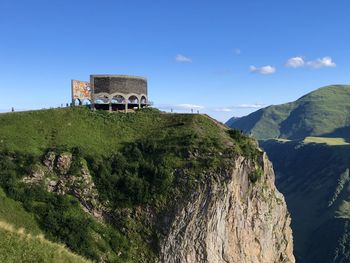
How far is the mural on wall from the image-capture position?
93.1 metres

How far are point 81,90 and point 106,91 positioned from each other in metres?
5.64

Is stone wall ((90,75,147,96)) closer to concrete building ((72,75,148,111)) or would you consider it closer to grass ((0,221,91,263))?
concrete building ((72,75,148,111))

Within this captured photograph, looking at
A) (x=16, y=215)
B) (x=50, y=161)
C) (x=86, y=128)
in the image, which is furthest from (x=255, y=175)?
(x=16, y=215)

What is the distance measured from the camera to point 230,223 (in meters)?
74.1

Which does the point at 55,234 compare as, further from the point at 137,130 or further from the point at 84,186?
the point at 137,130

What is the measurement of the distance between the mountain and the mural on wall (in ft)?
38.3

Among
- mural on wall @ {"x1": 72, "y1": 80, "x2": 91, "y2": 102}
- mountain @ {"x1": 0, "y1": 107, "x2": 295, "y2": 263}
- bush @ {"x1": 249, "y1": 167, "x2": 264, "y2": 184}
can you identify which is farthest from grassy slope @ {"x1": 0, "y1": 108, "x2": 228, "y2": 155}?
bush @ {"x1": 249, "y1": 167, "x2": 264, "y2": 184}

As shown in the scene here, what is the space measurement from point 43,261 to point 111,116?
215 feet

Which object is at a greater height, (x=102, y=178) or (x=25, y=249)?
(x=25, y=249)

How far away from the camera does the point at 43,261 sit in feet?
81.6

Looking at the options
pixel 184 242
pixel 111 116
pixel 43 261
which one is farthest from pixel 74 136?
pixel 43 261

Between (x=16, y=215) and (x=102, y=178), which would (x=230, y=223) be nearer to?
(x=102, y=178)

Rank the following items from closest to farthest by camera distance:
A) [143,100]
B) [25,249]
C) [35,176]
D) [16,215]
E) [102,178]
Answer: [25,249] < [16,215] < [35,176] < [102,178] < [143,100]

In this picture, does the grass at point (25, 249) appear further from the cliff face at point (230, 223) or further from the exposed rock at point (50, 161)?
the exposed rock at point (50, 161)
